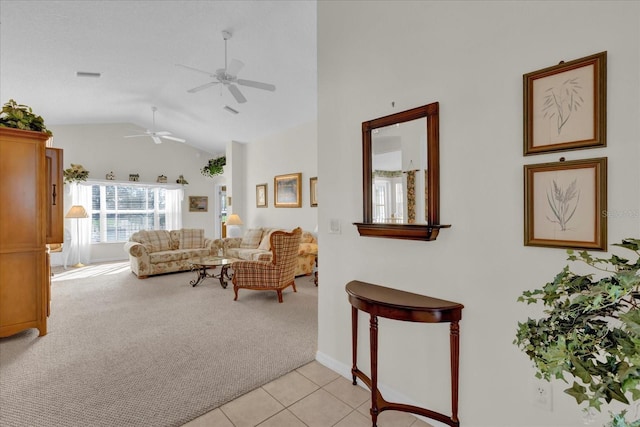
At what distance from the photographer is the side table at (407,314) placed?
1595 mm

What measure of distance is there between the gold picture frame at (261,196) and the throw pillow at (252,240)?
83 centimetres

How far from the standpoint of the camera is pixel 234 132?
7.24 meters

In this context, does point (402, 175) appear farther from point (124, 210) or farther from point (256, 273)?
point (124, 210)

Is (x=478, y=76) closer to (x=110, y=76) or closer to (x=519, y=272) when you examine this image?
(x=519, y=272)

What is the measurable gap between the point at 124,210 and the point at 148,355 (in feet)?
21.6

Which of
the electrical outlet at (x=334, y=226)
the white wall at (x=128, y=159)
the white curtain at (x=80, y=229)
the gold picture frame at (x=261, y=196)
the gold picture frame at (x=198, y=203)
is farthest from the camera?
the gold picture frame at (x=198, y=203)

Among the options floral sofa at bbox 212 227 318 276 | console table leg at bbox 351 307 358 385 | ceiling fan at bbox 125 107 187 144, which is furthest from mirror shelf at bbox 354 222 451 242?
ceiling fan at bbox 125 107 187 144

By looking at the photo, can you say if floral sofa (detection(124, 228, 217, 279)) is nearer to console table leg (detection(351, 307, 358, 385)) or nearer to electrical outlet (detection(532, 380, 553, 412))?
console table leg (detection(351, 307, 358, 385))

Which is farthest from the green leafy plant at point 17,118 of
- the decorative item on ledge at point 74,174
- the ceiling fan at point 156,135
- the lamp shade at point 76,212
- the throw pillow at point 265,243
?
the decorative item on ledge at point 74,174

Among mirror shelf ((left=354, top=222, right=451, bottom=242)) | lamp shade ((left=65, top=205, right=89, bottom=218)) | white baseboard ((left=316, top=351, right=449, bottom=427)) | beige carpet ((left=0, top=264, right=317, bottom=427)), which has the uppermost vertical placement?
lamp shade ((left=65, top=205, right=89, bottom=218))

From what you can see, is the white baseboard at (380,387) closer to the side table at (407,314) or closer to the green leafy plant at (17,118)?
the side table at (407,314)

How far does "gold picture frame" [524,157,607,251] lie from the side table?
547 mm

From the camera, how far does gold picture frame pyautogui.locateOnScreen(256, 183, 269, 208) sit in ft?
23.9

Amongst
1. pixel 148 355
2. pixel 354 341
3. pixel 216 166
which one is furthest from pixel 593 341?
pixel 216 166
